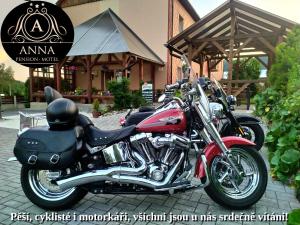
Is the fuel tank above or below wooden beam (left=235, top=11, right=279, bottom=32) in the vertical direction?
below

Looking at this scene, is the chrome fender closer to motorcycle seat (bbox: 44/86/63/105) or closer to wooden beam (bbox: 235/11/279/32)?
motorcycle seat (bbox: 44/86/63/105)

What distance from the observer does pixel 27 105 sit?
15.1 m

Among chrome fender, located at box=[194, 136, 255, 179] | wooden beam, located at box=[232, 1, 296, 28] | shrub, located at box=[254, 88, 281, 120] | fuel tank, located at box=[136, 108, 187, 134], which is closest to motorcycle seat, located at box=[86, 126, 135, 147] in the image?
fuel tank, located at box=[136, 108, 187, 134]

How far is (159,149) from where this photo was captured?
92.3 inches

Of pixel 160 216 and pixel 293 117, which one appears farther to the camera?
pixel 293 117

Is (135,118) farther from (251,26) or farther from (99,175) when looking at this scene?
(251,26)

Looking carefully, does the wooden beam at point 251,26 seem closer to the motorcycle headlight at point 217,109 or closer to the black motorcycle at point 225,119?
the black motorcycle at point 225,119

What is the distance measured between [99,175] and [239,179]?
1315mm

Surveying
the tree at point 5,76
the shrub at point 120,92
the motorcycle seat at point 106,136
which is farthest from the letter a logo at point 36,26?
the motorcycle seat at point 106,136

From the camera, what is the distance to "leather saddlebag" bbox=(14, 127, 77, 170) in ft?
7.43

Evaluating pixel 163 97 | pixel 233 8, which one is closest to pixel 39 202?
pixel 163 97

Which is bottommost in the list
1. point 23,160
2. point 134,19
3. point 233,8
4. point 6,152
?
point 6,152

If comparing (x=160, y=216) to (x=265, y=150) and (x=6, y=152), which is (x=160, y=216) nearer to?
(x=265, y=150)

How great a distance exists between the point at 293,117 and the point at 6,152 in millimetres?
4753
